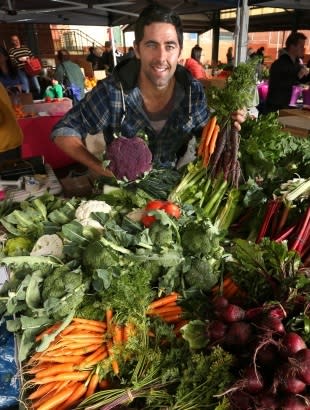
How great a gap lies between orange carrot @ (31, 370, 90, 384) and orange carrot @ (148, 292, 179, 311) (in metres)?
0.31

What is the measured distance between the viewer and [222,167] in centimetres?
157

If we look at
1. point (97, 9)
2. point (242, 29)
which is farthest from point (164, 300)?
point (97, 9)

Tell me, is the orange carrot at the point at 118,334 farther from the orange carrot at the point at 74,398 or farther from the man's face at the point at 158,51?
the man's face at the point at 158,51

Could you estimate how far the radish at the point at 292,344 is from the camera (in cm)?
80

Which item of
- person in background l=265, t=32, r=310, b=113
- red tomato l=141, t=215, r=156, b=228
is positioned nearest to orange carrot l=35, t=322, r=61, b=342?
red tomato l=141, t=215, r=156, b=228

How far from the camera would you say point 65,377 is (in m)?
1.07

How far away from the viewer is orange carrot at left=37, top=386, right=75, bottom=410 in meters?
1.01

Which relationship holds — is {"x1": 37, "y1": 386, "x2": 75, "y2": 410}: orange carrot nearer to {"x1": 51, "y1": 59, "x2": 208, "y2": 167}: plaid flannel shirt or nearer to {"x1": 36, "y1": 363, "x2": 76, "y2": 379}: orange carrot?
{"x1": 36, "y1": 363, "x2": 76, "y2": 379}: orange carrot

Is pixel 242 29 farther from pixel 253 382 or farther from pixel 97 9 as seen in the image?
pixel 253 382

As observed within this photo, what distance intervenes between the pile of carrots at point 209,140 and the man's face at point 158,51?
0.62 metres

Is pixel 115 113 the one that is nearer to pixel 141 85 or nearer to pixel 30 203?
pixel 141 85

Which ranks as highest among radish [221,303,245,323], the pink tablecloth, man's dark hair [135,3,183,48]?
man's dark hair [135,3,183,48]

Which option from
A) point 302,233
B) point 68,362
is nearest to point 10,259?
point 68,362

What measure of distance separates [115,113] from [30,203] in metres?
0.91
